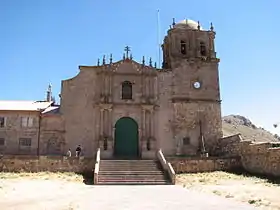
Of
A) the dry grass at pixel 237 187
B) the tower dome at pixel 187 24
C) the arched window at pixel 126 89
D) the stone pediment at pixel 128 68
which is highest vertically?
the tower dome at pixel 187 24

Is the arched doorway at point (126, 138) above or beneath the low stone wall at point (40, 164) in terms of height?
above

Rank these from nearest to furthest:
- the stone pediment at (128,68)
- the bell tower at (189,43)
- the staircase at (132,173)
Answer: the staircase at (132,173)
the stone pediment at (128,68)
the bell tower at (189,43)

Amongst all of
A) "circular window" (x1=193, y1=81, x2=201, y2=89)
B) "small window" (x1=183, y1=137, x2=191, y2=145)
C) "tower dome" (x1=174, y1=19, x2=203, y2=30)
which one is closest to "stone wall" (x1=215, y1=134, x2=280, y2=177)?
"small window" (x1=183, y1=137, x2=191, y2=145)

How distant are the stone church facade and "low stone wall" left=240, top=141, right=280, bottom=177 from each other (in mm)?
4311

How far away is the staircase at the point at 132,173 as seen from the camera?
1964 cm

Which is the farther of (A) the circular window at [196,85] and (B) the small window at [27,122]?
(A) the circular window at [196,85]

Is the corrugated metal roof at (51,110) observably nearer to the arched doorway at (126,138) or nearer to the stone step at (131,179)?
the arched doorway at (126,138)

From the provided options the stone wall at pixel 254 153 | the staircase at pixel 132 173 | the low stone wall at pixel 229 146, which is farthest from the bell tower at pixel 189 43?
the staircase at pixel 132 173

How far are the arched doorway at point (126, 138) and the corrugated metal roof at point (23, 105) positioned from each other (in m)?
7.30

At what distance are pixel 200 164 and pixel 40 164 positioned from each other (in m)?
11.7

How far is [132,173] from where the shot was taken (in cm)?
2094

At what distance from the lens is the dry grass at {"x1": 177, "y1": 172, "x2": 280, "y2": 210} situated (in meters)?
11.9

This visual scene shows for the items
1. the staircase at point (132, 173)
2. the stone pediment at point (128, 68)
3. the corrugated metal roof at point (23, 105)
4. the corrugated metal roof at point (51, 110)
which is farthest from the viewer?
the stone pediment at point (128, 68)

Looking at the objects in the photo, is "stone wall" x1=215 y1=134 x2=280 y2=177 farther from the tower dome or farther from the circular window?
the tower dome
